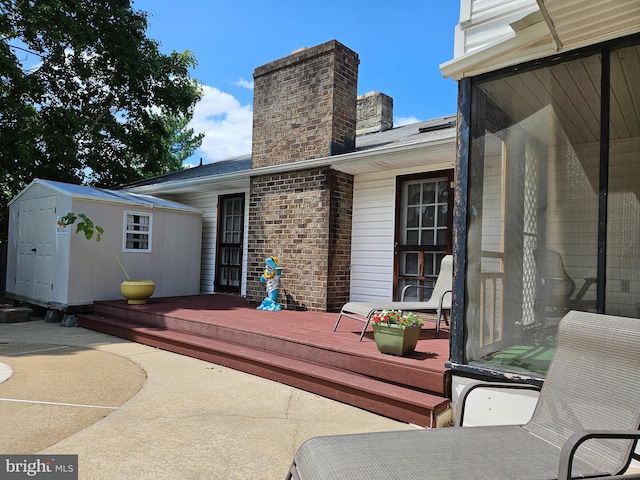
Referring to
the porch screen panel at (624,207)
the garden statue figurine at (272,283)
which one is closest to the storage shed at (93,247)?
the garden statue figurine at (272,283)

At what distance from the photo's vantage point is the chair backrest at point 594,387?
178 cm

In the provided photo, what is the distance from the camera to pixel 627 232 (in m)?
2.50

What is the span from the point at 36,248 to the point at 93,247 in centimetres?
129

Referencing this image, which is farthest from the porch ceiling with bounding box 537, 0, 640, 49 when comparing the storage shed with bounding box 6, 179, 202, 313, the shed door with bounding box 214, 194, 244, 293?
the storage shed with bounding box 6, 179, 202, 313

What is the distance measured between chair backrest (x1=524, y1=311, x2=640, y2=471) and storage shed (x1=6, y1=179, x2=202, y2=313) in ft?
22.2

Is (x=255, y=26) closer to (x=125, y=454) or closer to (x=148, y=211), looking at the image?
(x=148, y=211)

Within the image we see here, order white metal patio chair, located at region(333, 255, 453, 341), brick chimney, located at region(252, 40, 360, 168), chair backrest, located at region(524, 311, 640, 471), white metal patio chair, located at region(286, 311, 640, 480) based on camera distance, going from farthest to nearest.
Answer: brick chimney, located at region(252, 40, 360, 168) < white metal patio chair, located at region(333, 255, 453, 341) < chair backrest, located at region(524, 311, 640, 471) < white metal patio chair, located at region(286, 311, 640, 480)

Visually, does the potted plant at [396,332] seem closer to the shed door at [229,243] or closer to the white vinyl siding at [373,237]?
the white vinyl siding at [373,237]

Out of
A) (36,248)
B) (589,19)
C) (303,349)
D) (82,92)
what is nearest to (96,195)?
(36,248)

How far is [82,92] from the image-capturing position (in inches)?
500

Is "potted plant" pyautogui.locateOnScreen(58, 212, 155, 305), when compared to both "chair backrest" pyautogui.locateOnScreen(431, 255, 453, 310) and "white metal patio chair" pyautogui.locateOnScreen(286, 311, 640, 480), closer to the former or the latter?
"chair backrest" pyautogui.locateOnScreen(431, 255, 453, 310)

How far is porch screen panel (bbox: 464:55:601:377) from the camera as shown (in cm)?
267

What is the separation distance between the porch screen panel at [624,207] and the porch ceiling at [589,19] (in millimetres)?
137

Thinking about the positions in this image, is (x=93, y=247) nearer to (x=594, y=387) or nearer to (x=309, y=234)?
(x=309, y=234)
